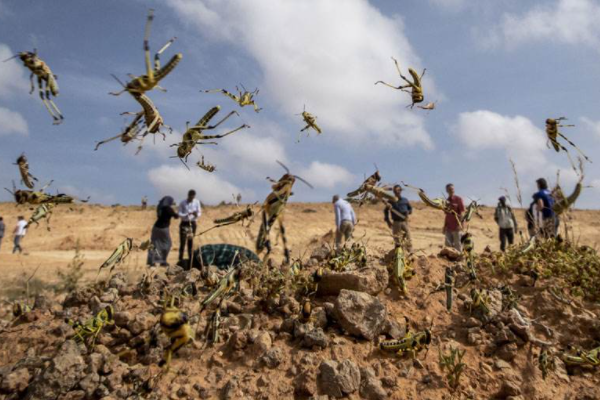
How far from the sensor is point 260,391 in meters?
3.11

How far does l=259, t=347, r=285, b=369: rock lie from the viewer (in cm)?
328

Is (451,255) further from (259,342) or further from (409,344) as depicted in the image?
(259,342)

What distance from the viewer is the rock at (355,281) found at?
3.93 m

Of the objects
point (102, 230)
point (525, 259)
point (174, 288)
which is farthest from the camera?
point (102, 230)

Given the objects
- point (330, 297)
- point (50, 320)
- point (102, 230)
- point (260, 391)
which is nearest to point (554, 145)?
point (330, 297)

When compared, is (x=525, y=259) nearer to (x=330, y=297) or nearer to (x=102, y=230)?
(x=330, y=297)

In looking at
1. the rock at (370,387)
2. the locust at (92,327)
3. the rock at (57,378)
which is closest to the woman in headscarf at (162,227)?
the locust at (92,327)

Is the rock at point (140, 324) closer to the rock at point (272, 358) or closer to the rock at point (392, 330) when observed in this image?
the rock at point (272, 358)

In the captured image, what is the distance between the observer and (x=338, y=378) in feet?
10.1

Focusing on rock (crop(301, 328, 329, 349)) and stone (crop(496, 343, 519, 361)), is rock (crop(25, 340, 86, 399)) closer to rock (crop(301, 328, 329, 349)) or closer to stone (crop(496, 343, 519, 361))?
rock (crop(301, 328, 329, 349))

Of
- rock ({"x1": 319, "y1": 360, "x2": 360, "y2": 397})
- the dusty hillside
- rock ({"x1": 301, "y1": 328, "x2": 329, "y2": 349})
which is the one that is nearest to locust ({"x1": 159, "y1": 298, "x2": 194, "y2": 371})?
rock ({"x1": 319, "y1": 360, "x2": 360, "y2": 397})

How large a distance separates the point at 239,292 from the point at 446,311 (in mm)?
1895

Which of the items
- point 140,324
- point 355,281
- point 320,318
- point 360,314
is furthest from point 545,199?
point 140,324

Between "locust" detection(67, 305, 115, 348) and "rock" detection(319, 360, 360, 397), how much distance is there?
5.79 ft
